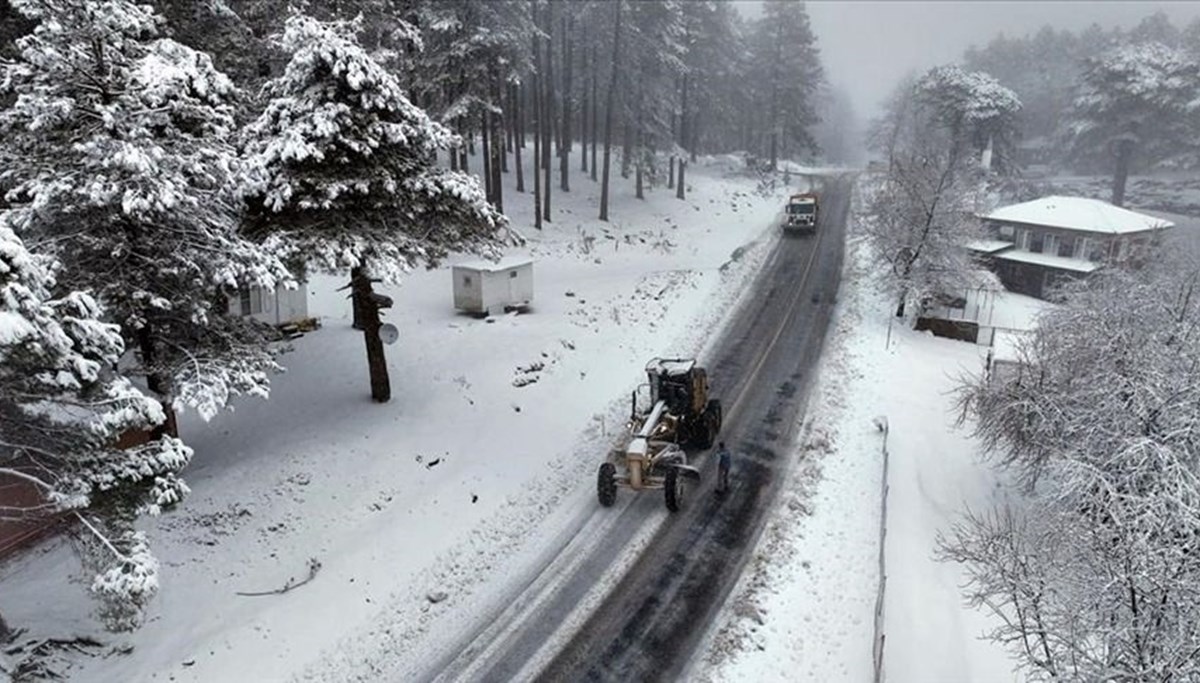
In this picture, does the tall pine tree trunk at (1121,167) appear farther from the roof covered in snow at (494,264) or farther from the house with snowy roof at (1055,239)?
the roof covered in snow at (494,264)

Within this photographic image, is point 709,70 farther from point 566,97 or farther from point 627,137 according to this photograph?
point 566,97

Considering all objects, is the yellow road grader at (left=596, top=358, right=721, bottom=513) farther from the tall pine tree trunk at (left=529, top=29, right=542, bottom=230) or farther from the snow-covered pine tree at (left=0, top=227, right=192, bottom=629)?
the tall pine tree trunk at (left=529, top=29, right=542, bottom=230)

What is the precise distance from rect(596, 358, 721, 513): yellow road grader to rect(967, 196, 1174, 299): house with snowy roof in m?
27.5

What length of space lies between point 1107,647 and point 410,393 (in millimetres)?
17668

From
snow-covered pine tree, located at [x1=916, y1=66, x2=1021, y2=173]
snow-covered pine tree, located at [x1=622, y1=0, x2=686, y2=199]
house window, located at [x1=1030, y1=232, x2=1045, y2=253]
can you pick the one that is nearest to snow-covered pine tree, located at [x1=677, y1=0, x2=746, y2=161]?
snow-covered pine tree, located at [x1=622, y1=0, x2=686, y2=199]

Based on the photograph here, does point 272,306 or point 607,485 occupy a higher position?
point 272,306

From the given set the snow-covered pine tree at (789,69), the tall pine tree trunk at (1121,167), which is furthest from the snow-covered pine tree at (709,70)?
the tall pine tree trunk at (1121,167)

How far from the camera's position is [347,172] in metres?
17.7

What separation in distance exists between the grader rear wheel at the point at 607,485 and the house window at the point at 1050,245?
39.5m

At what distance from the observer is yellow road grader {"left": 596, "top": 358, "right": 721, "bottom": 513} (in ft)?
58.0

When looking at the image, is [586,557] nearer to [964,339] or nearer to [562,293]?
[562,293]

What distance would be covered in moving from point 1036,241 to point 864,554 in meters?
37.6

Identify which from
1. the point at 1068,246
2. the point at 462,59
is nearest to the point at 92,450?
the point at 462,59

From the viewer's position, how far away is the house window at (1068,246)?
4378 centimetres
